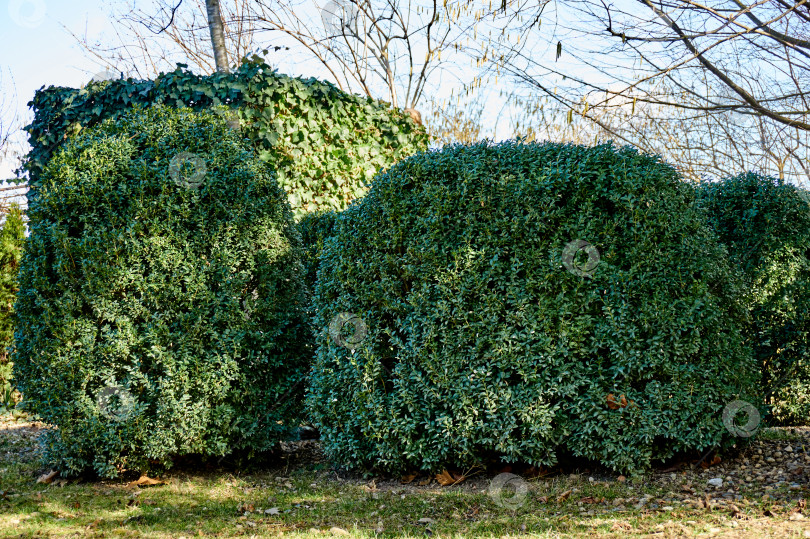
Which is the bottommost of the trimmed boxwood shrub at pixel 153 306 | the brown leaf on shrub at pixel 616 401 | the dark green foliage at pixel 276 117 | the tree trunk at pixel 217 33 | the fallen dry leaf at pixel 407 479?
the fallen dry leaf at pixel 407 479

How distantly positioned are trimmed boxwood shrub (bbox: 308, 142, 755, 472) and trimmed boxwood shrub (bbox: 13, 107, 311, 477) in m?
0.93

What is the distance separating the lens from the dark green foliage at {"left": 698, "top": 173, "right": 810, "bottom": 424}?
638cm

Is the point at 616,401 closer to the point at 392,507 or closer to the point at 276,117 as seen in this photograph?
the point at 392,507

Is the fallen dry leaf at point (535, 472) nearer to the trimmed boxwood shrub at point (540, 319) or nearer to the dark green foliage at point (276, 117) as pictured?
the trimmed boxwood shrub at point (540, 319)

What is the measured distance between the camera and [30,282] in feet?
17.9

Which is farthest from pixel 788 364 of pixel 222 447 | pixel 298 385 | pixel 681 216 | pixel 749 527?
pixel 222 447

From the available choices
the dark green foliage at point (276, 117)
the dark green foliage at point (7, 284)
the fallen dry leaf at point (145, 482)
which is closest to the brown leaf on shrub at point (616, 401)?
the fallen dry leaf at point (145, 482)

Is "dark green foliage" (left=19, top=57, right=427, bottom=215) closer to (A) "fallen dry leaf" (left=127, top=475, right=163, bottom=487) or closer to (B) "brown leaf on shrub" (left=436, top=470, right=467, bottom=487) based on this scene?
(A) "fallen dry leaf" (left=127, top=475, right=163, bottom=487)

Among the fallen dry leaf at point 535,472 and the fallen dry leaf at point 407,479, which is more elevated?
the fallen dry leaf at point 535,472

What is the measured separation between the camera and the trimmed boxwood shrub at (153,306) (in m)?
5.23

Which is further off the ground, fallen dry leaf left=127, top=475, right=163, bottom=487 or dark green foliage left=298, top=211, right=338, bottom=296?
dark green foliage left=298, top=211, right=338, bottom=296

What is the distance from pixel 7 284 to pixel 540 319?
8.06 metres

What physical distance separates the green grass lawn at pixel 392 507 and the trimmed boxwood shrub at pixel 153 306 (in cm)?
36

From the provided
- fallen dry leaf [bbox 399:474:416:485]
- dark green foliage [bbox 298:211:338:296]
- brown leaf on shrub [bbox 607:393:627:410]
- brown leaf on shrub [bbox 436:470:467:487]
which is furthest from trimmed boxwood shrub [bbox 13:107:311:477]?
brown leaf on shrub [bbox 607:393:627:410]
